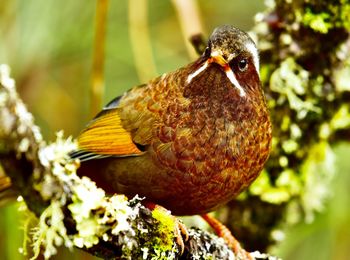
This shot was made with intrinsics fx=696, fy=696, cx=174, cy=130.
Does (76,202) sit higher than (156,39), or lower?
lower

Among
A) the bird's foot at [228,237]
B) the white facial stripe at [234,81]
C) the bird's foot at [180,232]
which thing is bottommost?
the bird's foot at [228,237]

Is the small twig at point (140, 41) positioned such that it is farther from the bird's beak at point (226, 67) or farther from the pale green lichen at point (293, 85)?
the bird's beak at point (226, 67)

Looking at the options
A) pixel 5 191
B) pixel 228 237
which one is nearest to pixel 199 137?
pixel 228 237

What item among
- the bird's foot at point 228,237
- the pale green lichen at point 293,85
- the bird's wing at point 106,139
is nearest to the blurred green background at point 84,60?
the bird's foot at point 228,237

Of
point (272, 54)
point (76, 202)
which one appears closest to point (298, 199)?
point (272, 54)

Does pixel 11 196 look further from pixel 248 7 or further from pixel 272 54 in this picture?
pixel 248 7

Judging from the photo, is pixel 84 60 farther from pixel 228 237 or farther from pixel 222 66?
pixel 222 66

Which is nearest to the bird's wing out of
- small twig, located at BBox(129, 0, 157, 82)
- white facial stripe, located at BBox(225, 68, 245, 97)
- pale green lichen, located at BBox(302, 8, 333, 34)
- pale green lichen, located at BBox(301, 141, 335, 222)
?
white facial stripe, located at BBox(225, 68, 245, 97)
